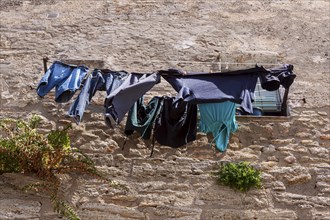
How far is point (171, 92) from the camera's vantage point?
5.74m

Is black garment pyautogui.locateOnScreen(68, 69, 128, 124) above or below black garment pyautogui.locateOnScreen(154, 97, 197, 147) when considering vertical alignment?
above

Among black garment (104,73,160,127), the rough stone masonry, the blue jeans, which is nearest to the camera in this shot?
black garment (104,73,160,127)

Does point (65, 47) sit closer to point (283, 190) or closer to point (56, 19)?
point (56, 19)

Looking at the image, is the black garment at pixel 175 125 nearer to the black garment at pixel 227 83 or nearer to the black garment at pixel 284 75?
the black garment at pixel 227 83

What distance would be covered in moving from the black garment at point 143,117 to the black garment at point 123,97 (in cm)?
25

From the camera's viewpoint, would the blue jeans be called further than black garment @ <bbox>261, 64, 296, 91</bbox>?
Yes

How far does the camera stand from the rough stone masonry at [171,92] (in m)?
4.65

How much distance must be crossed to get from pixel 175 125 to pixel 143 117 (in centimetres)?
39

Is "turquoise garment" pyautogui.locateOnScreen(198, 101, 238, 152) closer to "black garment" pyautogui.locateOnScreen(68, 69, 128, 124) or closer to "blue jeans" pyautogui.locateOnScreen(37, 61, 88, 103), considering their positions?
"black garment" pyautogui.locateOnScreen(68, 69, 128, 124)

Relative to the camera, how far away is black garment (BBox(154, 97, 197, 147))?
4648 millimetres

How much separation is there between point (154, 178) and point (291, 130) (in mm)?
1494

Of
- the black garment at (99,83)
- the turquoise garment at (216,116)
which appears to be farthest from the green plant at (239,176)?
the black garment at (99,83)

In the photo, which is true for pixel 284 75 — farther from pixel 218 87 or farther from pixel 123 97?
pixel 123 97

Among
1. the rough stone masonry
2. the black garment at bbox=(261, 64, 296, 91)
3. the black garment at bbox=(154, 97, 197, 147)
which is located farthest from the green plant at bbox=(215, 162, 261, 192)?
the black garment at bbox=(261, 64, 296, 91)
